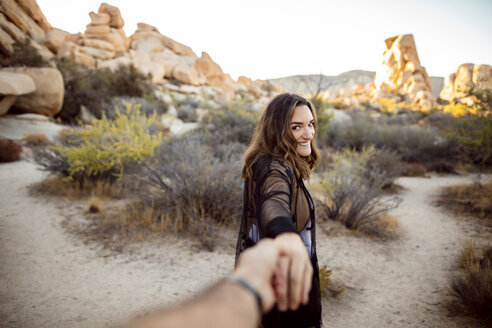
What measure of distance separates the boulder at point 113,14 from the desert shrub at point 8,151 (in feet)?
128

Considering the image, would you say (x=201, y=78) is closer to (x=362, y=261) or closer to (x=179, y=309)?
(x=362, y=261)

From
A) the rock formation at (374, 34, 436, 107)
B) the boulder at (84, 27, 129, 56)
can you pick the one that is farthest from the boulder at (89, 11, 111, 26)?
the rock formation at (374, 34, 436, 107)

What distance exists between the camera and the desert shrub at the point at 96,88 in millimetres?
13617

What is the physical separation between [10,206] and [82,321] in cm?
400

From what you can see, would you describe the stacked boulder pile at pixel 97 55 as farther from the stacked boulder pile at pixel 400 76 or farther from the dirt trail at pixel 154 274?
the stacked boulder pile at pixel 400 76

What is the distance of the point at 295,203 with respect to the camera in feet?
4.72

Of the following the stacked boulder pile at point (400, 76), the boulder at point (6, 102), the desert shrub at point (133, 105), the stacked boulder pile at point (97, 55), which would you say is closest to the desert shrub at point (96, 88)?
the desert shrub at point (133, 105)

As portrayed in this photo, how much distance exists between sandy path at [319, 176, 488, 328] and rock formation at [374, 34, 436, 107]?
1558 inches

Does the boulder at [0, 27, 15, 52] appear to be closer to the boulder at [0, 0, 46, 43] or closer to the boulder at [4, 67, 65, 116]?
the boulder at [0, 0, 46, 43]

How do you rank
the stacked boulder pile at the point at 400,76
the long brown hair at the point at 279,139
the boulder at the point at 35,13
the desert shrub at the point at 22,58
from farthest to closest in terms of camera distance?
the stacked boulder pile at the point at 400,76 → the boulder at the point at 35,13 → the desert shrub at the point at 22,58 → the long brown hair at the point at 279,139

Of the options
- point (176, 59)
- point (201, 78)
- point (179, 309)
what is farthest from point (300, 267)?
point (176, 59)

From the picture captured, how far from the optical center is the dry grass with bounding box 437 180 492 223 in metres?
5.70

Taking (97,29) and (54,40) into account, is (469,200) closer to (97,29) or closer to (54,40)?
(54,40)

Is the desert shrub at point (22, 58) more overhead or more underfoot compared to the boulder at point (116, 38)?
more underfoot
